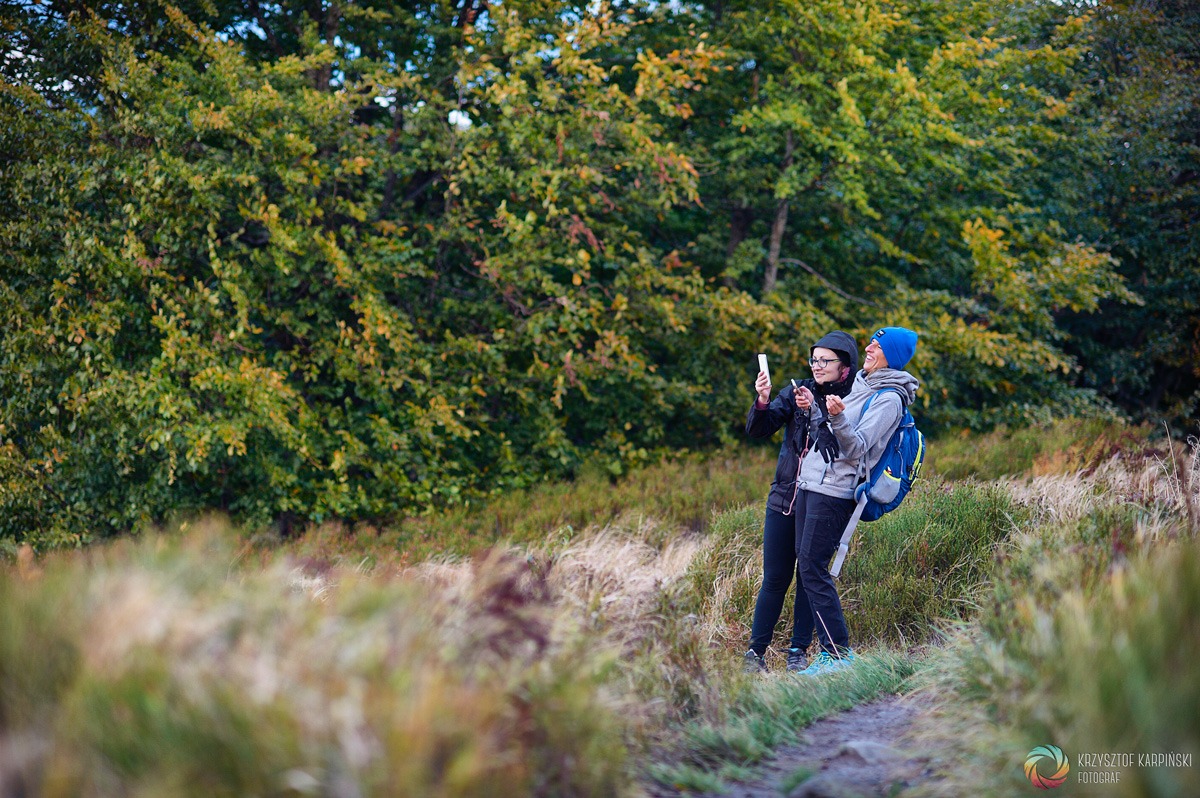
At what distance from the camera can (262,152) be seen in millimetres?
9570

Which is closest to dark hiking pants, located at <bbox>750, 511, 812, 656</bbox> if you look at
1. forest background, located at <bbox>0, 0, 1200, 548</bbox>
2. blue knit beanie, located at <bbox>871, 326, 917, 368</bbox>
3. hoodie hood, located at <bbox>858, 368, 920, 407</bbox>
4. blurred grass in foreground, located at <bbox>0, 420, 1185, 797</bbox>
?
blurred grass in foreground, located at <bbox>0, 420, 1185, 797</bbox>

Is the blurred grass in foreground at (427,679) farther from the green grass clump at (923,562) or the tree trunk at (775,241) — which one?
the tree trunk at (775,241)

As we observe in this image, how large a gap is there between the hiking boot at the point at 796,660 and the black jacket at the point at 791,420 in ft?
2.56

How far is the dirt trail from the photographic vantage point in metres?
3.32

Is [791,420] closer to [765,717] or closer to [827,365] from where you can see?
[827,365]

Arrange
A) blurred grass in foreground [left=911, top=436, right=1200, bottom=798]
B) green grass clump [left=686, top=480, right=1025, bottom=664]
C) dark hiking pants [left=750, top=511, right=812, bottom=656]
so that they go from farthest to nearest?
green grass clump [left=686, top=480, right=1025, bottom=664] < dark hiking pants [left=750, top=511, right=812, bottom=656] < blurred grass in foreground [left=911, top=436, right=1200, bottom=798]

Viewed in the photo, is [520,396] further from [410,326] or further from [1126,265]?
[1126,265]

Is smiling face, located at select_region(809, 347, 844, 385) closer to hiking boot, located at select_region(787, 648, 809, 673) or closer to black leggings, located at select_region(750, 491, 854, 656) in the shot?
black leggings, located at select_region(750, 491, 854, 656)

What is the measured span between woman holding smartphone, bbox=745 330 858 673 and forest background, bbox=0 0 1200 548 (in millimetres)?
5031

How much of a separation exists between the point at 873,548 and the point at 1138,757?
174 inches

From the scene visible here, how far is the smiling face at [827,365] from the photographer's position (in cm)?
531

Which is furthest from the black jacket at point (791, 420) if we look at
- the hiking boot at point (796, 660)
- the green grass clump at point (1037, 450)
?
the green grass clump at point (1037, 450)

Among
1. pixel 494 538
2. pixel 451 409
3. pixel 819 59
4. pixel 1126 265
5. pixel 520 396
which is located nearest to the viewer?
pixel 494 538

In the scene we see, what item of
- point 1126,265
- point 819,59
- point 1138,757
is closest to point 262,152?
point 819,59
